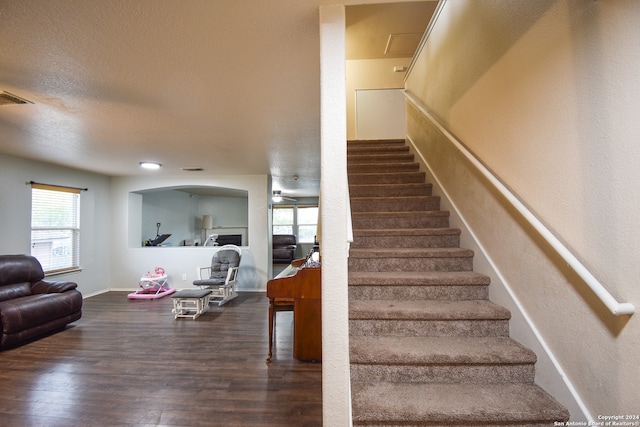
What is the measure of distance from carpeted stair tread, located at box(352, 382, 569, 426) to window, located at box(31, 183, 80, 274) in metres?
5.76

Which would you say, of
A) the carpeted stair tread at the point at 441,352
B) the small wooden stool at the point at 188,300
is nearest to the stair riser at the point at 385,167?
the carpeted stair tread at the point at 441,352

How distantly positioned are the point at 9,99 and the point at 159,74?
1359 mm

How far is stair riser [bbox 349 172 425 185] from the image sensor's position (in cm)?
334

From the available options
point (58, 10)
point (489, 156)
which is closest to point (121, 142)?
point (58, 10)

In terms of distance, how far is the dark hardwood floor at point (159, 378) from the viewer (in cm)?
201

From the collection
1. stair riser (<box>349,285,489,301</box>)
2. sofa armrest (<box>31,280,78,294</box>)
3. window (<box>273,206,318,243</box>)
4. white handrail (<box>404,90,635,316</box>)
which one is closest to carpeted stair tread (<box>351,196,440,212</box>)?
white handrail (<box>404,90,635,316</box>)

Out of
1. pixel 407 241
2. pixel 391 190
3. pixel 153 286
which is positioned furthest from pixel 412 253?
pixel 153 286

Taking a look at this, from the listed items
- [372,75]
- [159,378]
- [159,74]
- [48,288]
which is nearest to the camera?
[159,74]

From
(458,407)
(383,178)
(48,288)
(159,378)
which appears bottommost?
(159,378)

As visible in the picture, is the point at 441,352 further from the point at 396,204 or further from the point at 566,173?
Result: the point at 396,204

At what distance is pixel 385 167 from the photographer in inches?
141

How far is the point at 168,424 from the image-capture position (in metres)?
1.93

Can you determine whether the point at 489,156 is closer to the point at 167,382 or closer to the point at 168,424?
the point at 168,424

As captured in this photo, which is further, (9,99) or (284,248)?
(284,248)
